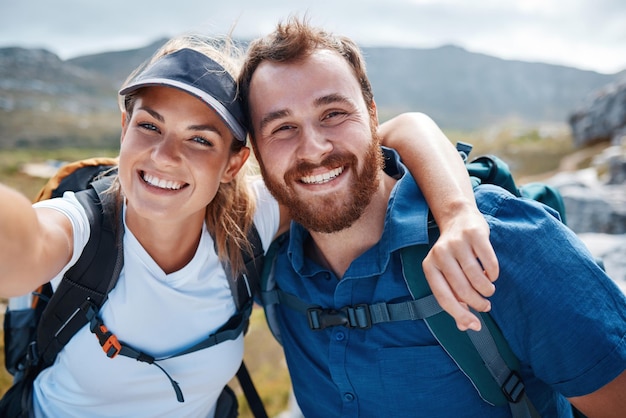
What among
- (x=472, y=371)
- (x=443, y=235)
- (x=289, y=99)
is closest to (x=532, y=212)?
(x=443, y=235)

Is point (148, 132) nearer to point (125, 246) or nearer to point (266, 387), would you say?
point (125, 246)

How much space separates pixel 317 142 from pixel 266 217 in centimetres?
76

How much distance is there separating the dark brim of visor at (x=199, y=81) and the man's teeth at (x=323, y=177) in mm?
471

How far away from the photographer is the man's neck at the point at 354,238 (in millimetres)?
2385

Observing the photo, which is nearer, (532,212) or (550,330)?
(550,330)

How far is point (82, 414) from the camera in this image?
2287mm

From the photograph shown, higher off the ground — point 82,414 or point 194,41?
point 194,41

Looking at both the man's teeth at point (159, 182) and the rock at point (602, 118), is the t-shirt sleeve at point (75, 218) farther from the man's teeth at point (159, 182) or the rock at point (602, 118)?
the rock at point (602, 118)

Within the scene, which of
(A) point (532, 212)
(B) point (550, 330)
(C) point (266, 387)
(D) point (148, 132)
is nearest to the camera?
(B) point (550, 330)

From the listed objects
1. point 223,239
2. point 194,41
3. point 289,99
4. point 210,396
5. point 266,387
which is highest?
point 194,41

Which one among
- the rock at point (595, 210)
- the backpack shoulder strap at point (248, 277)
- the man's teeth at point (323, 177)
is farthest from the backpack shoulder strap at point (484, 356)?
the rock at point (595, 210)

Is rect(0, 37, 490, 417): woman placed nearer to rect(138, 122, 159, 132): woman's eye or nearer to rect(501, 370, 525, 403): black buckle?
rect(138, 122, 159, 132): woman's eye

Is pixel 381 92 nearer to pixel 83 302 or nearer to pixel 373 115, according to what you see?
pixel 373 115

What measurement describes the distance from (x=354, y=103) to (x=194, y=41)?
1.14 m
